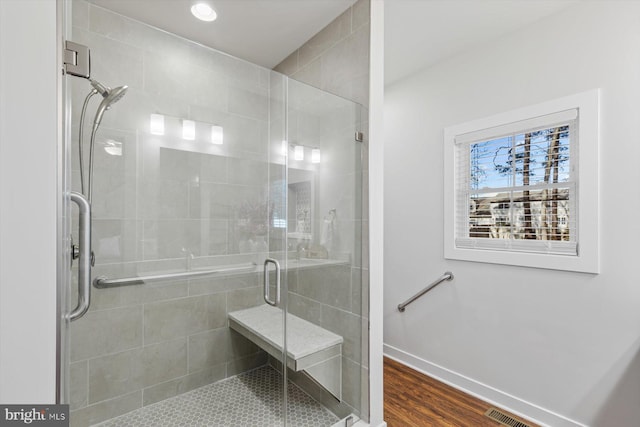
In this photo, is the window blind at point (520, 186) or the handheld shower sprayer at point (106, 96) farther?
the window blind at point (520, 186)

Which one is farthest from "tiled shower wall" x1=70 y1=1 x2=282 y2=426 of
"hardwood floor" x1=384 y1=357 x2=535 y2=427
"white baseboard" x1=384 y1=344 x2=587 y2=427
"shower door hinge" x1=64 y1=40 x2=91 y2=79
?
"white baseboard" x1=384 y1=344 x2=587 y2=427

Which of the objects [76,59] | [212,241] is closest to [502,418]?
[212,241]

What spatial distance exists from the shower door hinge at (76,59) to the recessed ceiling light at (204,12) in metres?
1.18

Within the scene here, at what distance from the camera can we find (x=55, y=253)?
0.60 meters

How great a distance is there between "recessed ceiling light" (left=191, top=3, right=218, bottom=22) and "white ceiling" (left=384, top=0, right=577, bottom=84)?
1095 millimetres

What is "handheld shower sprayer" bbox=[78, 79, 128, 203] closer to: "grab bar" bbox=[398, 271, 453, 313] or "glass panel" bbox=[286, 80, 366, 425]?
"glass panel" bbox=[286, 80, 366, 425]

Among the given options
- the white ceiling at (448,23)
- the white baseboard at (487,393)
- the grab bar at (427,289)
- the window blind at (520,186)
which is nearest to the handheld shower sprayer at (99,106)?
the white ceiling at (448,23)

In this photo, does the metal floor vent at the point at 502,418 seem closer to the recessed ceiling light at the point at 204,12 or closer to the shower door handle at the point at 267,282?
the shower door handle at the point at 267,282

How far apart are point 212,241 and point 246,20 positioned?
1.44 meters

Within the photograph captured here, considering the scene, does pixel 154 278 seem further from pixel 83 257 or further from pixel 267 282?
pixel 267 282

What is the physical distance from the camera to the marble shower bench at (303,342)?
158cm

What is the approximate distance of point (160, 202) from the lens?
5.03 feet

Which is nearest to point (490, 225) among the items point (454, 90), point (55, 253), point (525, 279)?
point (525, 279)

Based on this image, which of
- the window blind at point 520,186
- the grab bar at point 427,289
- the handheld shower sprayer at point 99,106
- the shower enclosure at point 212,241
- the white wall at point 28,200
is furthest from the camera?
the grab bar at point 427,289
